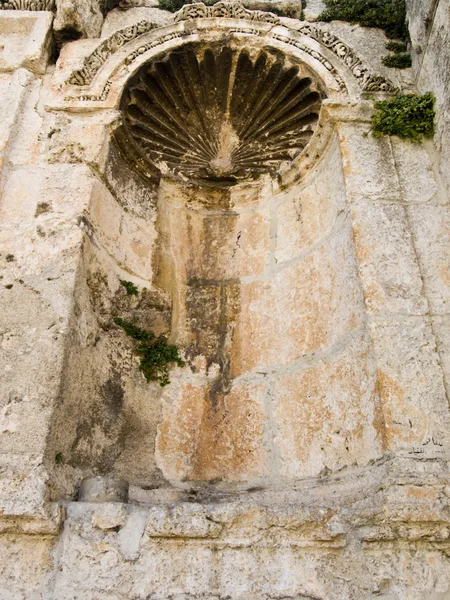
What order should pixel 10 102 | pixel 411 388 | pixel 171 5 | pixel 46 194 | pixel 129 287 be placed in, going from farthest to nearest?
pixel 171 5, pixel 10 102, pixel 129 287, pixel 46 194, pixel 411 388

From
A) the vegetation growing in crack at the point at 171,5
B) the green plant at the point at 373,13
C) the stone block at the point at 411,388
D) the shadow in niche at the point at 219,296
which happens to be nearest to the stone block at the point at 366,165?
the shadow in niche at the point at 219,296

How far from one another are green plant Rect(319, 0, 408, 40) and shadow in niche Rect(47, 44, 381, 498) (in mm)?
797

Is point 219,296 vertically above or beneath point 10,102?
beneath

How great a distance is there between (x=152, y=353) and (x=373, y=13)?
344 cm

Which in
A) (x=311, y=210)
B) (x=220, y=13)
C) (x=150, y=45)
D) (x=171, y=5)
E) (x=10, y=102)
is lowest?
(x=311, y=210)

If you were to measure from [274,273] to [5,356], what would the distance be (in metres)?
1.89


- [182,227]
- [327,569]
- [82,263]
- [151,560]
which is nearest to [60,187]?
[82,263]

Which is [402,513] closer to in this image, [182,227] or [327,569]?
[327,569]

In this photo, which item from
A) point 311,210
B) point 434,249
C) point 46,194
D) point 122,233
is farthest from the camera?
point 311,210

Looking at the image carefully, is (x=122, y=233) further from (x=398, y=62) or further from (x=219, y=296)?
(x=398, y=62)

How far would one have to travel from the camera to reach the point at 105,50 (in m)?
4.44

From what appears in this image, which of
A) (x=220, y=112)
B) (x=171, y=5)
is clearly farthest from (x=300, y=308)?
A: (x=171, y=5)

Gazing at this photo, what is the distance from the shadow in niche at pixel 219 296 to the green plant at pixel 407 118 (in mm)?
356

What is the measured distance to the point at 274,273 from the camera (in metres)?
3.96
